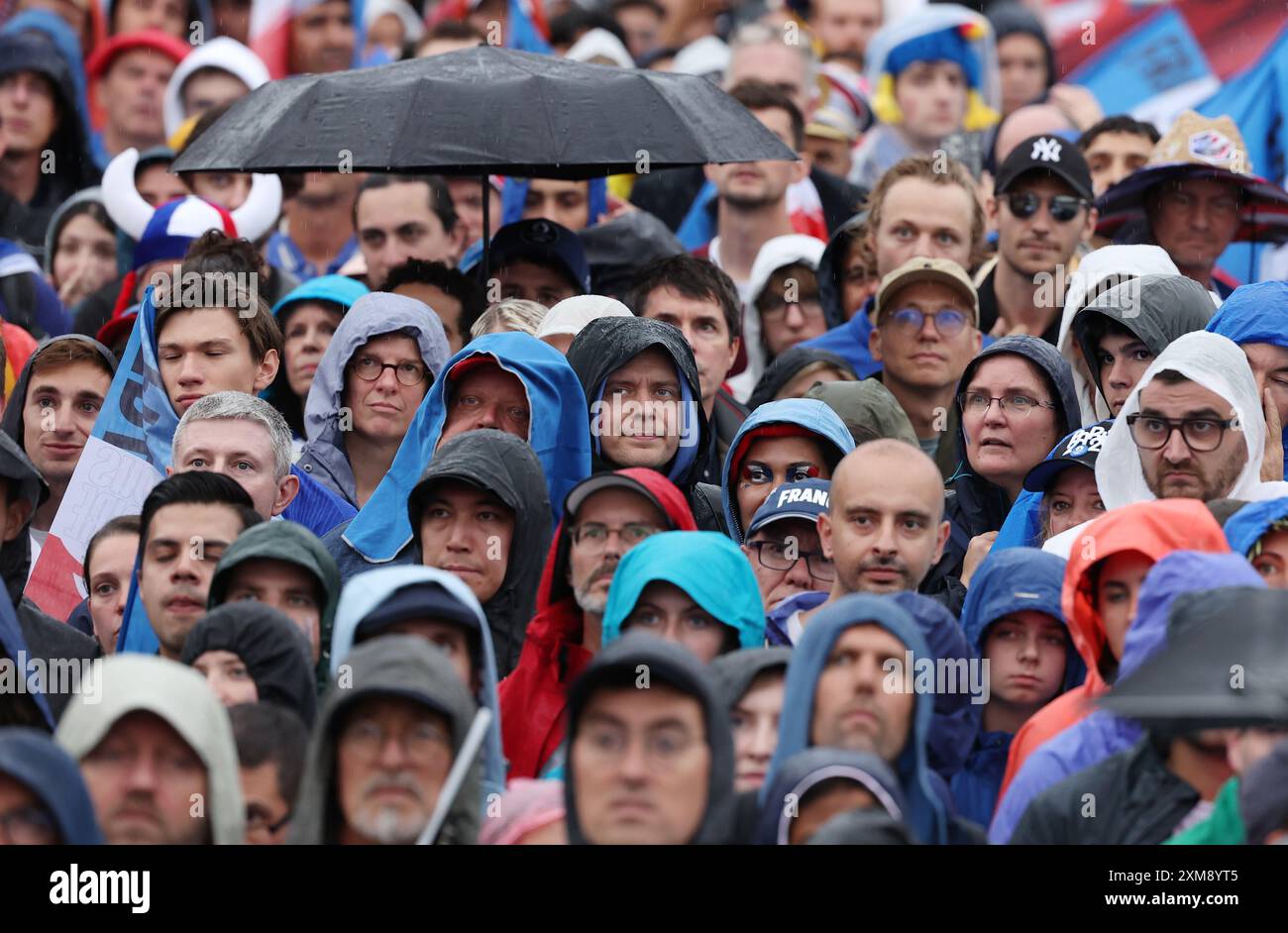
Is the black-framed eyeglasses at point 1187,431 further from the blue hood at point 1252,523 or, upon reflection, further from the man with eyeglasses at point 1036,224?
the man with eyeglasses at point 1036,224

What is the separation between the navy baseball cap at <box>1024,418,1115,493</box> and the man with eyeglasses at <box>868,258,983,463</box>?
1.31 metres

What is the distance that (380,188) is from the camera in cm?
1024

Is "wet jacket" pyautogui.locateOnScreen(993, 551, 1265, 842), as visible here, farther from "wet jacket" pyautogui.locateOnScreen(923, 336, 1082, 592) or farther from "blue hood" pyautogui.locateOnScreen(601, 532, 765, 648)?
"wet jacket" pyautogui.locateOnScreen(923, 336, 1082, 592)

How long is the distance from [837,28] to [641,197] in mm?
3250

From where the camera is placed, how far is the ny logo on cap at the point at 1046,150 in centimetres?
952

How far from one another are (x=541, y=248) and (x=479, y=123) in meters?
1.25

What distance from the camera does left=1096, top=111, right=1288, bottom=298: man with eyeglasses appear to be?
960 centimetres

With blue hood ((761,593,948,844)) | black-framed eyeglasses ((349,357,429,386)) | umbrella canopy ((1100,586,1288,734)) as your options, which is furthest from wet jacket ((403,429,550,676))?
umbrella canopy ((1100,586,1288,734))

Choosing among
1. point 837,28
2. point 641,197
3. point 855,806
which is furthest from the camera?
point 837,28

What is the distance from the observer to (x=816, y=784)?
5242mm

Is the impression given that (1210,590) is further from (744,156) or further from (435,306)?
(435,306)

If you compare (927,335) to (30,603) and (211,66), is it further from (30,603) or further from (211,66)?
(211,66)

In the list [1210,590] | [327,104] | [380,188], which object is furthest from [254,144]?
[1210,590]

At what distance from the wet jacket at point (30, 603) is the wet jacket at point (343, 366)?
97 cm
